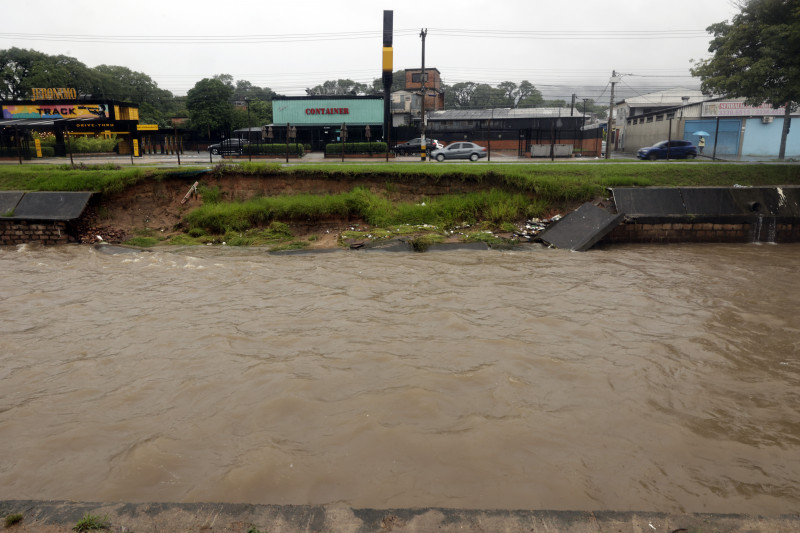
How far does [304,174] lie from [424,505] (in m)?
14.2

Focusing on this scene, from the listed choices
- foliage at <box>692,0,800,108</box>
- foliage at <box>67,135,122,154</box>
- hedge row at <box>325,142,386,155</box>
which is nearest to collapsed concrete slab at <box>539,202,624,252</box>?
foliage at <box>692,0,800,108</box>

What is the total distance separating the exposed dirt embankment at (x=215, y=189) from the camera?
15.8 m

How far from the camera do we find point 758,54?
728 inches

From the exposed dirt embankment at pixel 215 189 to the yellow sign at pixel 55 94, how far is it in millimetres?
36275

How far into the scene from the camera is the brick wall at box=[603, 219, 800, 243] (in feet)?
47.4

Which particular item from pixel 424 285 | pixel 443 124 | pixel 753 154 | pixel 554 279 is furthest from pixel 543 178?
pixel 443 124

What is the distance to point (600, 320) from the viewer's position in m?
8.33

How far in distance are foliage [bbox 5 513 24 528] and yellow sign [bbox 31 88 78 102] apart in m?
50.7

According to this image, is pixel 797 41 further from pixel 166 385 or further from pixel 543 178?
pixel 166 385

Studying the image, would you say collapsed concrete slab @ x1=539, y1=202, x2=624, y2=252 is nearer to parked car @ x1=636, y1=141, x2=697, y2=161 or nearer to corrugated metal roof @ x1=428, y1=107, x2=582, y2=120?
parked car @ x1=636, y1=141, x2=697, y2=161

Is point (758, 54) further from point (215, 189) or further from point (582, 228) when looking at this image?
point (215, 189)

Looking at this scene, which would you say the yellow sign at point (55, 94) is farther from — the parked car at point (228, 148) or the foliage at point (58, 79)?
the parked car at point (228, 148)

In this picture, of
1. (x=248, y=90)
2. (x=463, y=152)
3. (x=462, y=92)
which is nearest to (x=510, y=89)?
(x=462, y=92)

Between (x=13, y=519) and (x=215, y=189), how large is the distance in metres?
14.1
